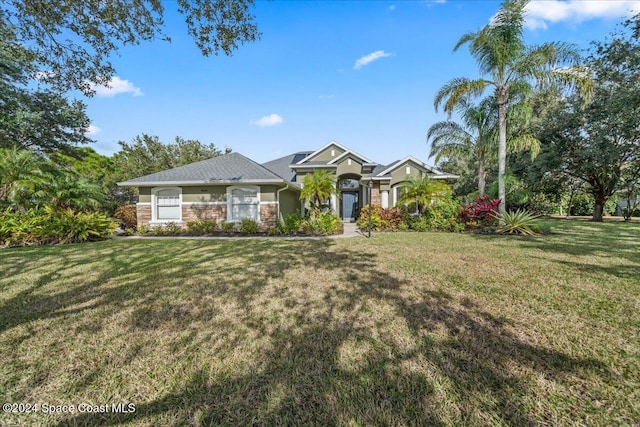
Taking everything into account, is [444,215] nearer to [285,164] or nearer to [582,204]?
[285,164]

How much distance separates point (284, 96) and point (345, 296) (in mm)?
13332

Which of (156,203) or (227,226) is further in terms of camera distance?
(156,203)

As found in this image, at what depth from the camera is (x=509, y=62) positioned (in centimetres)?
1212

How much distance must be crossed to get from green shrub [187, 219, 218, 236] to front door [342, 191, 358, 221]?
1020 cm

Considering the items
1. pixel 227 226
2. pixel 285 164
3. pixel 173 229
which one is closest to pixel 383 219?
pixel 227 226

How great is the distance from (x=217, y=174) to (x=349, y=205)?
10.2 meters

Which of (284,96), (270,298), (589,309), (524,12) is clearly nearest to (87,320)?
(270,298)

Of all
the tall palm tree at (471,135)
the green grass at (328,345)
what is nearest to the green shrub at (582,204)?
the tall palm tree at (471,135)

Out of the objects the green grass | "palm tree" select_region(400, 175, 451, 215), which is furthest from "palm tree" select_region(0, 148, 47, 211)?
"palm tree" select_region(400, 175, 451, 215)

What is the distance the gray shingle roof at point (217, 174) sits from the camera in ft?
43.6

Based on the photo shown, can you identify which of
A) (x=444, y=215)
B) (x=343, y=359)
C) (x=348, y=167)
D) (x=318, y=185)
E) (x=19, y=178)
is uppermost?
(x=348, y=167)

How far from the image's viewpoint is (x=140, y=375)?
2.54 m

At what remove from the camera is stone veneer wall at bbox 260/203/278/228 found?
13.6 m

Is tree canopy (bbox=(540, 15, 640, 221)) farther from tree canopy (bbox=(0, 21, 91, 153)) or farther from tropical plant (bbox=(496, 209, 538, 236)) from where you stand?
tree canopy (bbox=(0, 21, 91, 153))
